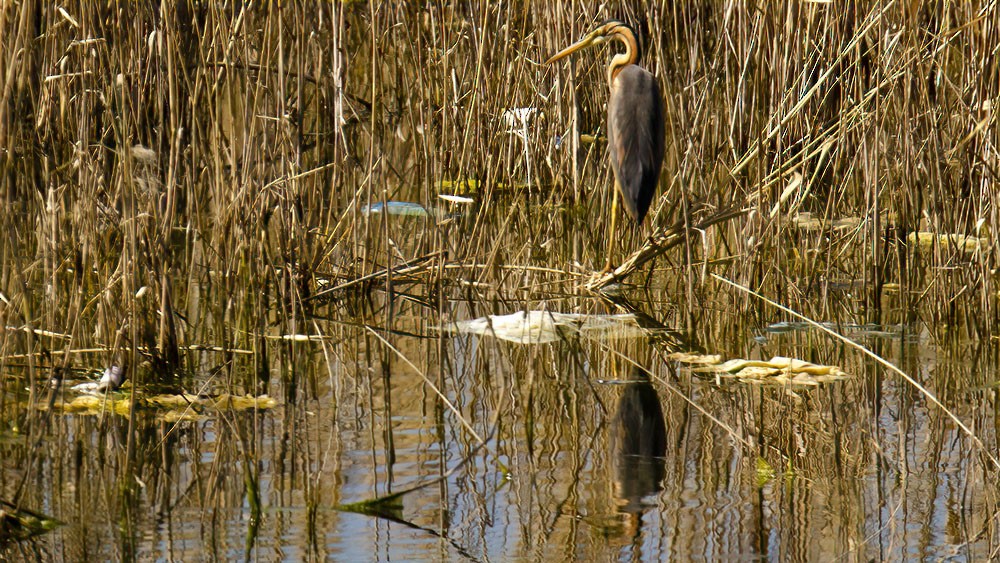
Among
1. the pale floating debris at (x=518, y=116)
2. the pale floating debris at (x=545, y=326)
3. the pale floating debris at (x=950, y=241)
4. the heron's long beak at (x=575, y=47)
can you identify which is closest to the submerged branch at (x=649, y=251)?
the pale floating debris at (x=545, y=326)

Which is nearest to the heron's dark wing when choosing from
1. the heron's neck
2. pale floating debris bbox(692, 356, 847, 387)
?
the heron's neck

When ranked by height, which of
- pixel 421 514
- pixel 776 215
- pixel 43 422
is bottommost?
pixel 421 514

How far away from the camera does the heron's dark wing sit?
3.81 m

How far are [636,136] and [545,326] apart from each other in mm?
975

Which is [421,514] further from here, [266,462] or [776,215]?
[776,215]

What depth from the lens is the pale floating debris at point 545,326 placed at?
3.06 meters

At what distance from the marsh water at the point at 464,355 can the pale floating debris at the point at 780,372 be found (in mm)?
11

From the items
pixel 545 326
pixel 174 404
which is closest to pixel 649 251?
pixel 545 326

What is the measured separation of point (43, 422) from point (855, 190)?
11.9ft

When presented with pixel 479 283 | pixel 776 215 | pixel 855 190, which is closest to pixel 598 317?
pixel 479 283

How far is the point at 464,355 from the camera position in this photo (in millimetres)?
2811

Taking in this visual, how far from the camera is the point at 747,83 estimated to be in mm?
4566

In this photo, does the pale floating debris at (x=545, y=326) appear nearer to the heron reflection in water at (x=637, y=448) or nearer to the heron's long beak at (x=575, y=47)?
the heron reflection in water at (x=637, y=448)

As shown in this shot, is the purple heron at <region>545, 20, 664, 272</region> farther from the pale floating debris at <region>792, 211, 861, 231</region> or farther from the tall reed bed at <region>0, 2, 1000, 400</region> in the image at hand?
the pale floating debris at <region>792, 211, 861, 231</region>
